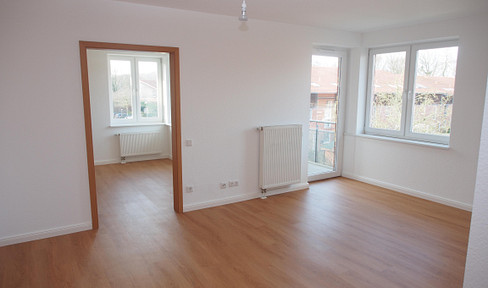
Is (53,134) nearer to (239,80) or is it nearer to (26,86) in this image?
(26,86)

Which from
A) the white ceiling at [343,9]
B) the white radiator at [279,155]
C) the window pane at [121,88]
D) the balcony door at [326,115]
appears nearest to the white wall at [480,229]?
the white ceiling at [343,9]

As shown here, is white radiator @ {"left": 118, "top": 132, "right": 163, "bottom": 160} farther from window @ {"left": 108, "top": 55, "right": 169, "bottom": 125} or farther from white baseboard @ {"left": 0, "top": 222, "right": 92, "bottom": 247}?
white baseboard @ {"left": 0, "top": 222, "right": 92, "bottom": 247}

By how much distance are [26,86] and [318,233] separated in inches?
138

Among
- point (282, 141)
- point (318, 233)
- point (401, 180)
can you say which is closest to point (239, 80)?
point (282, 141)

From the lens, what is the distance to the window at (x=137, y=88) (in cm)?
732

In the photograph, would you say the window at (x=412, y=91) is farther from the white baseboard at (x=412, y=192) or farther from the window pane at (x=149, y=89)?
the window pane at (x=149, y=89)

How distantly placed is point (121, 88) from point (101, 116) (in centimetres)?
79

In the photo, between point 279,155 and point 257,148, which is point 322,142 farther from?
point 257,148

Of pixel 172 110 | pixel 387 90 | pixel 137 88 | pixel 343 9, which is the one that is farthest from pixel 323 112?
pixel 137 88

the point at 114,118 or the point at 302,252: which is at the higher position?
the point at 114,118

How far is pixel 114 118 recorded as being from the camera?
7422mm

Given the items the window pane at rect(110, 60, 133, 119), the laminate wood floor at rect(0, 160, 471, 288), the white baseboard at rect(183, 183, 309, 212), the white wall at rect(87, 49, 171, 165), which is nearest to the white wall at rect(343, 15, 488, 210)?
the laminate wood floor at rect(0, 160, 471, 288)

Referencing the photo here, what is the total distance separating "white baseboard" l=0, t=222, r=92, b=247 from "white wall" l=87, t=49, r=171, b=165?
11.9ft

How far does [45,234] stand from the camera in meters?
3.56
